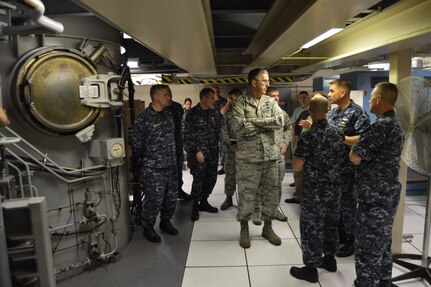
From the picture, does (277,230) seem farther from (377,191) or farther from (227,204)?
(377,191)

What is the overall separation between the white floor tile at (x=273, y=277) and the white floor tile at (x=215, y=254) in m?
0.18

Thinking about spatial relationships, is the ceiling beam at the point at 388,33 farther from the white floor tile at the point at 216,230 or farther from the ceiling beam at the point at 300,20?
the white floor tile at the point at 216,230

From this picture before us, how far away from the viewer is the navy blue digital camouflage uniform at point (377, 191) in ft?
6.79

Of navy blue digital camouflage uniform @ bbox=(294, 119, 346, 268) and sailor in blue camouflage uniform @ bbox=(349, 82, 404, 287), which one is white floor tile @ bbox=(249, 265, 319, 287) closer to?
navy blue digital camouflage uniform @ bbox=(294, 119, 346, 268)

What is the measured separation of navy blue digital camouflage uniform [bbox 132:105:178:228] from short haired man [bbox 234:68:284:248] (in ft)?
2.56

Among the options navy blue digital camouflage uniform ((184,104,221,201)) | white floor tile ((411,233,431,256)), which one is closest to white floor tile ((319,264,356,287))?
white floor tile ((411,233,431,256))

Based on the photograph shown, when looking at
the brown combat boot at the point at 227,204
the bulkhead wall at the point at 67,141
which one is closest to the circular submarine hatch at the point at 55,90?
the bulkhead wall at the point at 67,141

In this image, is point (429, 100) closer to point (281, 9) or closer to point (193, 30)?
point (281, 9)

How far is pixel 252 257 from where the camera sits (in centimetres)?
291

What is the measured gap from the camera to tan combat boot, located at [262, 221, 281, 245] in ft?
10.3

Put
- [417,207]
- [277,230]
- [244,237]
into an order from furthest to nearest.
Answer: [417,207] → [277,230] → [244,237]

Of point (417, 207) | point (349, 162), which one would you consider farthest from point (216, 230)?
point (417, 207)

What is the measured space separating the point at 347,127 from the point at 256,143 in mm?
855

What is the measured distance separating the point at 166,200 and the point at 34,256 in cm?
268
